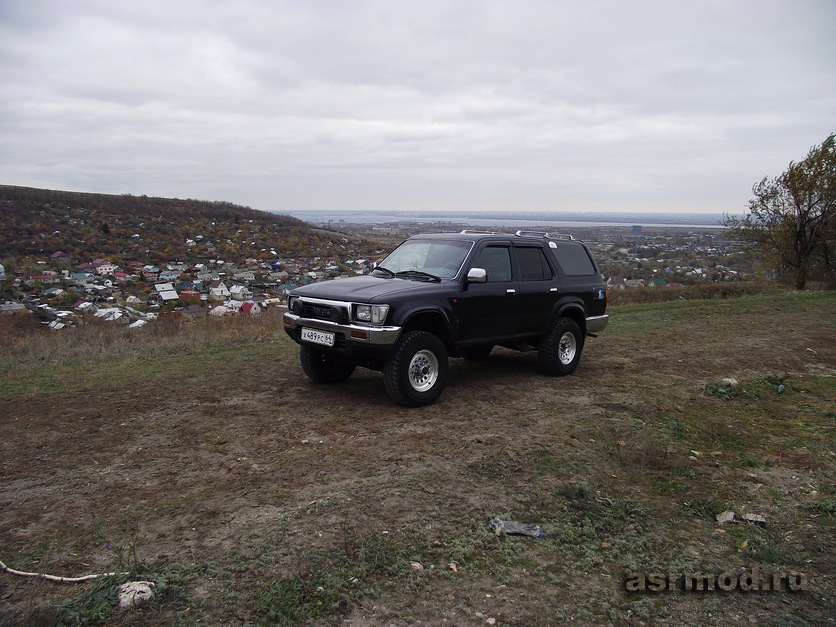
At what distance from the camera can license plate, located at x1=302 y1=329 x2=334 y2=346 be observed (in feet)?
20.0

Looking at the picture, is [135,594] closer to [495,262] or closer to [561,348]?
[495,262]

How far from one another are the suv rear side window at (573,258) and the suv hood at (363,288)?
88.0 inches

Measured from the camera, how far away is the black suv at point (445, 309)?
19.5 feet

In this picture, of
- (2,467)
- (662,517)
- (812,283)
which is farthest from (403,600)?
(812,283)

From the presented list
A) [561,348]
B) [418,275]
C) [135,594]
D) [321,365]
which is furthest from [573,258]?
[135,594]

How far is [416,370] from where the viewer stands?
6242 mm

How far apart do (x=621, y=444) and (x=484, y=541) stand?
2.25m

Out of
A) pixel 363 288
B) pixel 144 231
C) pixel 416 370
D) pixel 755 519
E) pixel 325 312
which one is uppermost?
pixel 144 231

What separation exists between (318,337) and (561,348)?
11.6ft

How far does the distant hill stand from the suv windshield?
1440 centimetres

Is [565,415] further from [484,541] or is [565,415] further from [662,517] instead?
[484,541]

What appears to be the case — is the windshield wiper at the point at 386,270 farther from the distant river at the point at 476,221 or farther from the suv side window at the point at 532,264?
the distant river at the point at 476,221

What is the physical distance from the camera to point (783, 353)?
31.3 feet

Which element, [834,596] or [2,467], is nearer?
Result: [834,596]
